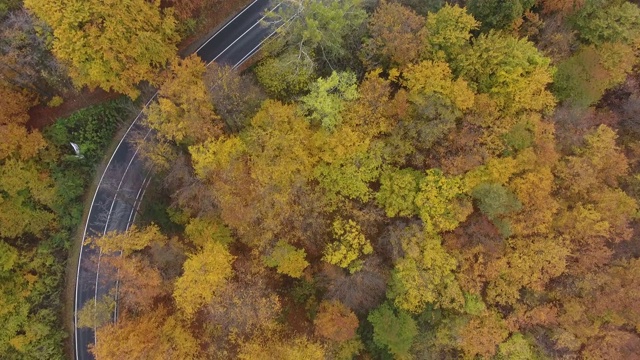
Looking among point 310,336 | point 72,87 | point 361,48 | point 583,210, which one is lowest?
point 583,210

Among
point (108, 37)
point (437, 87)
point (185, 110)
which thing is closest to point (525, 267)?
point (437, 87)

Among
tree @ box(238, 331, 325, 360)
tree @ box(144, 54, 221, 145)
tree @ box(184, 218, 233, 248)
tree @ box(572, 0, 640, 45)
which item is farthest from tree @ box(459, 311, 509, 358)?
tree @ box(144, 54, 221, 145)

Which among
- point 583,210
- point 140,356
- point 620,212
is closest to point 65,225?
point 140,356

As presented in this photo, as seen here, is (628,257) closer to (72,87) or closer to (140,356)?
(140,356)

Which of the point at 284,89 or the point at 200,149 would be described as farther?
the point at 284,89

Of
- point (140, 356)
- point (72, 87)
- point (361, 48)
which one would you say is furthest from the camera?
point (72, 87)

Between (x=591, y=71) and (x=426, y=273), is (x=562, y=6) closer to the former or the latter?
(x=591, y=71)
